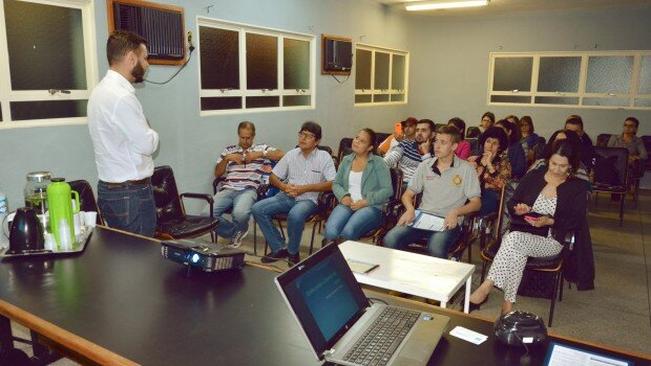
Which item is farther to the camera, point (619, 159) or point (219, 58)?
point (619, 159)

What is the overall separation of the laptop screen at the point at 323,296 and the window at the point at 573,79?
8129mm

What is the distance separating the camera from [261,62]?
554 centimetres

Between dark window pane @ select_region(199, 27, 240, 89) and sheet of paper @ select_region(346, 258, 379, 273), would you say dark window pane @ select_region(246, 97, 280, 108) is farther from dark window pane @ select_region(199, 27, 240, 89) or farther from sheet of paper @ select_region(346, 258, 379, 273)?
sheet of paper @ select_region(346, 258, 379, 273)

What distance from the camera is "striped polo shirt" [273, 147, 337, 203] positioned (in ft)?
13.6

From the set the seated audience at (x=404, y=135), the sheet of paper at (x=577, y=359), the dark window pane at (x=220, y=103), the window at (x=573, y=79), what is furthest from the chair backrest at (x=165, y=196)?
the window at (x=573, y=79)

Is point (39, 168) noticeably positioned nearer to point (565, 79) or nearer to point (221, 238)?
point (221, 238)

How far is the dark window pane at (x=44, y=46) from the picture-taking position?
3.30m

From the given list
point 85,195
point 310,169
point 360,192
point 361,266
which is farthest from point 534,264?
point 85,195

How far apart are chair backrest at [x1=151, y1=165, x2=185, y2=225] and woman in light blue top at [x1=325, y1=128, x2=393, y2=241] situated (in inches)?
46.9

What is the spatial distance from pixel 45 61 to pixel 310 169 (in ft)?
7.09

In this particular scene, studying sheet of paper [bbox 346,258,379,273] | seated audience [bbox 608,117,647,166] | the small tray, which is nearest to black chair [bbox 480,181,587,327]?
sheet of paper [bbox 346,258,379,273]

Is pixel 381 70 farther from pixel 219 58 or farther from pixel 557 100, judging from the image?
pixel 219 58

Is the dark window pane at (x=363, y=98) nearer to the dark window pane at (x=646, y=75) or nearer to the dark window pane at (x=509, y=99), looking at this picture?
the dark window pane at (x=509, y=99)

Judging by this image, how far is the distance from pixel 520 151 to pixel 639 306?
6.07ft
